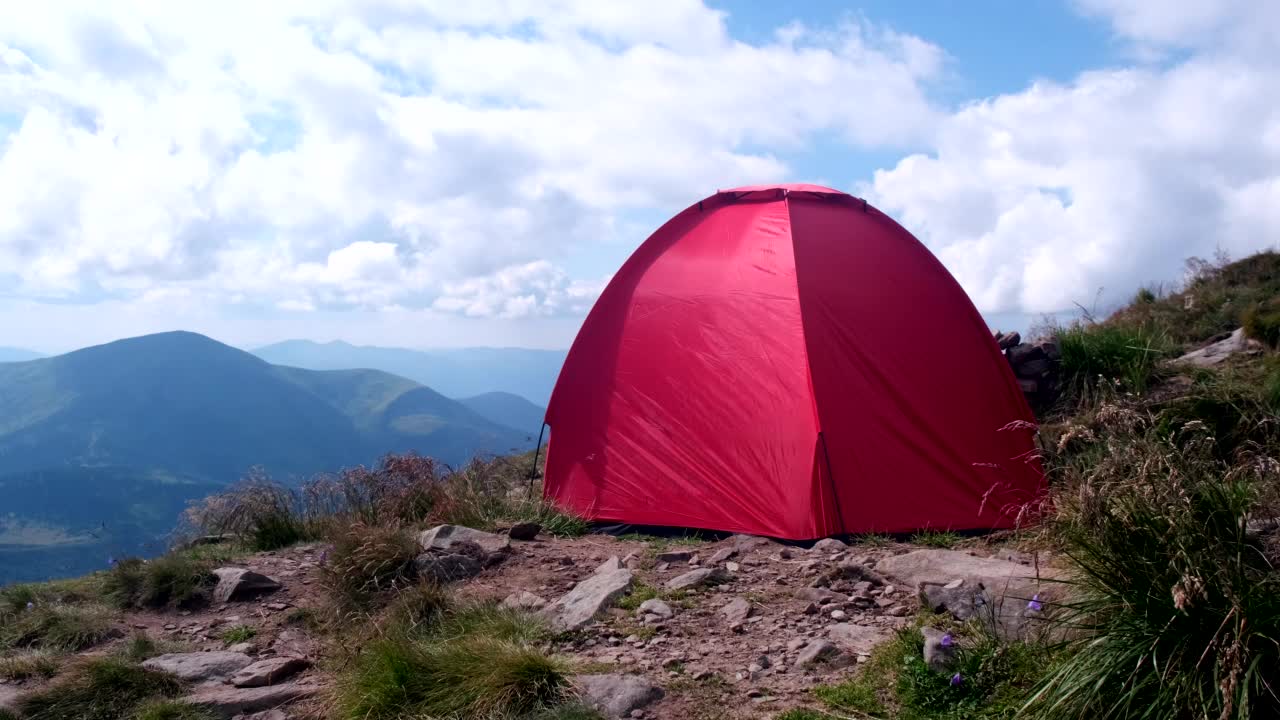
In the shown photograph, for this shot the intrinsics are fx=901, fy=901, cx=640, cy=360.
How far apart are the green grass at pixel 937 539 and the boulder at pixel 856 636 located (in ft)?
8.38

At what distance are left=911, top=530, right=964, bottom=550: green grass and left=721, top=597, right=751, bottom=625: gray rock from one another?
2476 mm

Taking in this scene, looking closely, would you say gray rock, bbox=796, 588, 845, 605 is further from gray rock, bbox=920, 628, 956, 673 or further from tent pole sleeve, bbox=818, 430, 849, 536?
tent pole sleeve, bbox=818, 430, 849, 536

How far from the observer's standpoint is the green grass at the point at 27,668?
5.64m

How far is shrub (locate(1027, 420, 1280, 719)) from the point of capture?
10.5 ft

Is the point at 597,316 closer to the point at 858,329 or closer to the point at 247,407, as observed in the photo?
the point at 858,329

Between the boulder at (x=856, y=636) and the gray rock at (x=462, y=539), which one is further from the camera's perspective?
the gray rock at (x=462, y=539)

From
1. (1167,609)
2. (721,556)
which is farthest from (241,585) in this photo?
(1167,609)

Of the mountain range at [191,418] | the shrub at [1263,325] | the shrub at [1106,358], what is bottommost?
the mountain range at [191,418]

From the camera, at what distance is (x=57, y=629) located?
639 centimetres

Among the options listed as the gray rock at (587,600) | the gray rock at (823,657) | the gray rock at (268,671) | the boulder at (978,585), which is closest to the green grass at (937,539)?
the boulder at (978,585)

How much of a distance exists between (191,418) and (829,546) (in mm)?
157357

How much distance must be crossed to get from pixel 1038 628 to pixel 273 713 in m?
4.01

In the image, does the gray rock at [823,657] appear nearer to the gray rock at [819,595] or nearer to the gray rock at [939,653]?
the gray rock at [939,653]

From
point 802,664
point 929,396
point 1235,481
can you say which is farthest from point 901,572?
point 929,396
